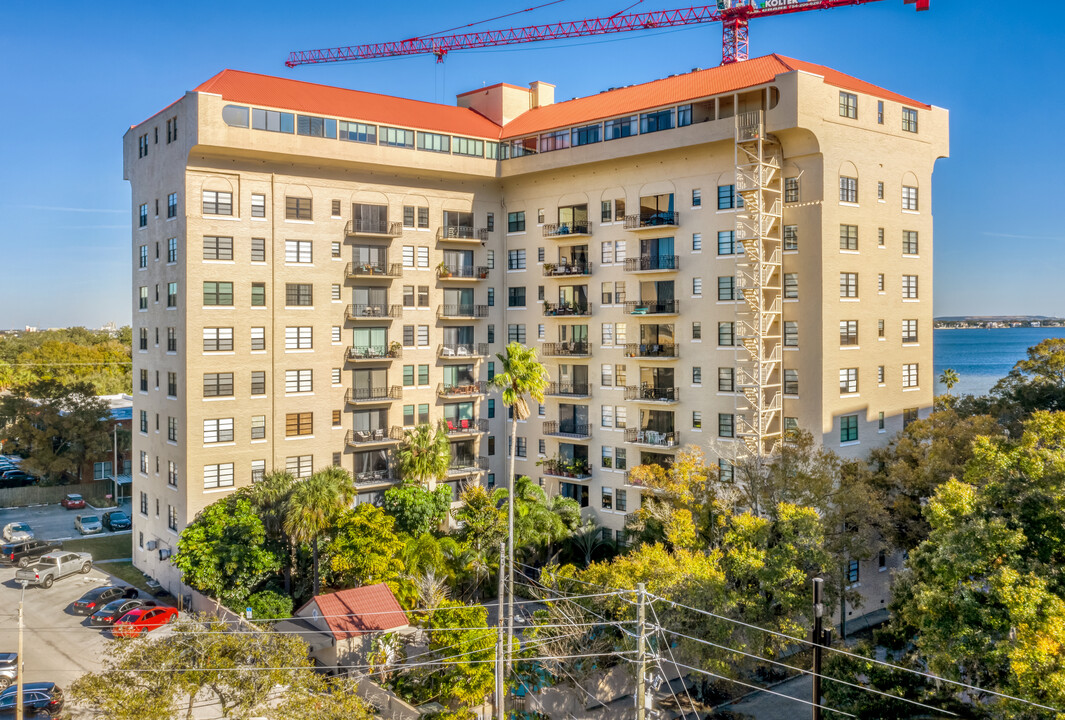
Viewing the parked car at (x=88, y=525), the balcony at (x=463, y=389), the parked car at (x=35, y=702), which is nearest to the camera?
the parked car at (x=35, y=702)

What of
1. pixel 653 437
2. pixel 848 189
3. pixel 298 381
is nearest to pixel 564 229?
pixel 653 437

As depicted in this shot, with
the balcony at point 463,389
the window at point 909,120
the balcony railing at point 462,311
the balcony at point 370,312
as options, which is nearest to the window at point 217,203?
the balcony at point 370,312

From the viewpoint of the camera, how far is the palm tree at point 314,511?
47.3 m

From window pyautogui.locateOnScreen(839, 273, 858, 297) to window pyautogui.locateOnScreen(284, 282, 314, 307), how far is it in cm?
3315

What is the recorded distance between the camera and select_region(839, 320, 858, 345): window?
52469mm

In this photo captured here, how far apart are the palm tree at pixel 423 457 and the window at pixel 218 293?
47.5 feet

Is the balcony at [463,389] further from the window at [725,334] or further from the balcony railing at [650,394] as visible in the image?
the window at [725,334]

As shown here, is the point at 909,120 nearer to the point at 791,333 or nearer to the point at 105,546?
the point at 791,333

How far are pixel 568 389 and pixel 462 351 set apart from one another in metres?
8.27

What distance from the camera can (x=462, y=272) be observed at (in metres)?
64.3

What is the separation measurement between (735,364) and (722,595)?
19.4 m

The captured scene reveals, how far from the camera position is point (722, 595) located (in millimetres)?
37406

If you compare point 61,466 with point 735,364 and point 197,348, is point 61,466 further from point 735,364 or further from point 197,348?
point 735,364

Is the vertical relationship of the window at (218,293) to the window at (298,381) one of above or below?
above
